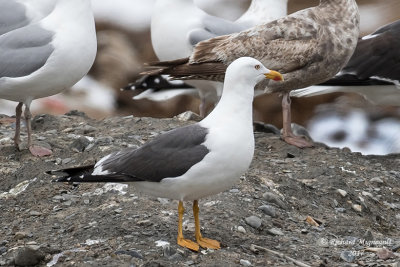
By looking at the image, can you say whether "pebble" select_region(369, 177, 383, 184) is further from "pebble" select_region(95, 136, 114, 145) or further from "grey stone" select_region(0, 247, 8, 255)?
"grey stone" select_region(0, 247, 8, 255)

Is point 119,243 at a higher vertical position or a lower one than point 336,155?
higher

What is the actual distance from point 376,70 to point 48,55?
9.33 feet

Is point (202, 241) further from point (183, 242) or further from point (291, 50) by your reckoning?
point (291, 50)

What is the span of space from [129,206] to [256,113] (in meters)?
4.95

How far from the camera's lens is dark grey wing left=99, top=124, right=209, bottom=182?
436cm

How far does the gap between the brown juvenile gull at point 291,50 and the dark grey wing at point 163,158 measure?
2.41 metres

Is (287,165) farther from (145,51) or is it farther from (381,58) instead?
(145,51)

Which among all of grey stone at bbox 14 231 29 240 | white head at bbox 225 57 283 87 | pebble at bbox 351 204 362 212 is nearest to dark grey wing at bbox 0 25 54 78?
Answer: grey stone at bbox 14 231 29 240

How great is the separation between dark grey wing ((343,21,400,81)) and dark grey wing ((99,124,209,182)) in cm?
335

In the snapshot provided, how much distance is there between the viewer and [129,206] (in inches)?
197

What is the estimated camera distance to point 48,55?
5.96m

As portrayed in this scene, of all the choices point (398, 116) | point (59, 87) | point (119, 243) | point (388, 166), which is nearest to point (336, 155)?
point (388, 166)

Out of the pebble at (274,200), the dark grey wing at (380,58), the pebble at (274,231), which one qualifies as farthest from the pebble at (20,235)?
the dark grey wing at (380,58)

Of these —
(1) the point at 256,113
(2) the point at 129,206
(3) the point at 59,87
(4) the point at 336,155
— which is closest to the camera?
(2) the point at 129,206
